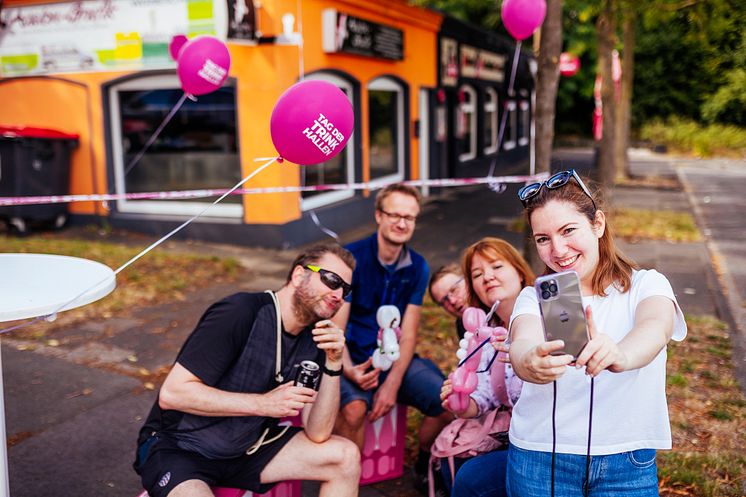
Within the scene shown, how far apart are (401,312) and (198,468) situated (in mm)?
1470

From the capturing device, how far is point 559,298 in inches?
65.7

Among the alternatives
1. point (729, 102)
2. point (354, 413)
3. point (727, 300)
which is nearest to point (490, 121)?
point (729, 102)

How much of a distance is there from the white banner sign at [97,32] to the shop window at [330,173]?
1.83 meters

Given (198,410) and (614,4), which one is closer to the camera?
(198,410)

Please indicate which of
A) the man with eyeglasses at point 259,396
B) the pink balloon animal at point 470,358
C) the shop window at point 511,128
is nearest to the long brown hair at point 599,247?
the pink balloon animal at point 470,358

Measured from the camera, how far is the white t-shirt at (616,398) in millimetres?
2031

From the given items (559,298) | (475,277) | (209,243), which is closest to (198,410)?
(475,277)

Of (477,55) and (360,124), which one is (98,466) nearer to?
(360,124)

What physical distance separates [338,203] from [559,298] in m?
9.02

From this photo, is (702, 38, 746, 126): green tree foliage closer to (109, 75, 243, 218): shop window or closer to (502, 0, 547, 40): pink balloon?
(109, 75, 243, 218): shop window

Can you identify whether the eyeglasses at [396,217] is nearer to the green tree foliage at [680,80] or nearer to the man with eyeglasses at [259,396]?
the man with eyeglasses at [259,396]

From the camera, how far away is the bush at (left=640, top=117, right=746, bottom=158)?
26.4 meters

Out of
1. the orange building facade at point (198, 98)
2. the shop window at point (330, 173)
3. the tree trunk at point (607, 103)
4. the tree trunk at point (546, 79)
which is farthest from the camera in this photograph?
the tree trunk at point (607, 103)

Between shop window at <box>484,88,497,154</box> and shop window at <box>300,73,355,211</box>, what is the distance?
28.6 ft
